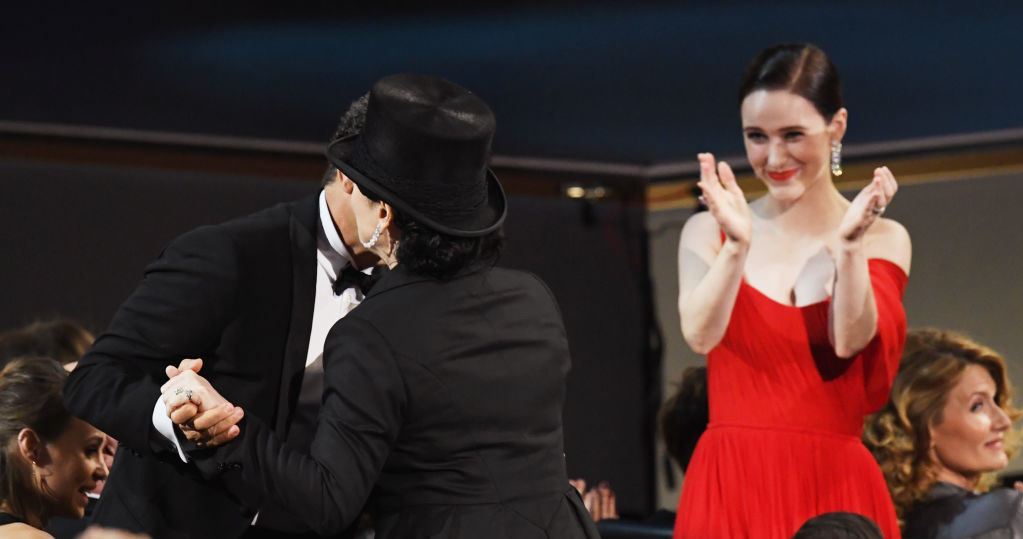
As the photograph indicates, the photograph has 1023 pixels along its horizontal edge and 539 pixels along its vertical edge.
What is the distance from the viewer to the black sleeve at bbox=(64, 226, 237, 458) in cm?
199

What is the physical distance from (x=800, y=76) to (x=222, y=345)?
1.18 meters

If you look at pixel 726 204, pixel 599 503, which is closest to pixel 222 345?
pixel 726 204

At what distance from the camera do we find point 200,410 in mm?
1853

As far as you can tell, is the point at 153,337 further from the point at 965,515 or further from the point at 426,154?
Result: the point at 965,515

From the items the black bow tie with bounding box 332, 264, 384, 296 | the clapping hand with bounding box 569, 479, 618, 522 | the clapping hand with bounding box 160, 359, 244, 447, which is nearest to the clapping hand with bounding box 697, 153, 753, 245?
the black bow tie with bounding box 332, 264, 384, 296

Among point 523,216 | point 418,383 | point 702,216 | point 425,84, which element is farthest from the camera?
point 523,216

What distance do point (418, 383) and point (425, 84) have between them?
440 mm

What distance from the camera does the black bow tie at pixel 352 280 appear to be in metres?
2.24

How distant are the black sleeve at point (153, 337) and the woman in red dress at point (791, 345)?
0.93 metres

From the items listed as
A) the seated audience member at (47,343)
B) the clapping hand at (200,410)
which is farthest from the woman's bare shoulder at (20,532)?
the seated audience member at (47,343)

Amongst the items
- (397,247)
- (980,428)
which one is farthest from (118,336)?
(980,428)

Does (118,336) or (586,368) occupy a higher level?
(118,336)

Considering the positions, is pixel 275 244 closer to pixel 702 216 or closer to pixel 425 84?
pixel 425 84

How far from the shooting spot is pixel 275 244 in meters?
2.15
